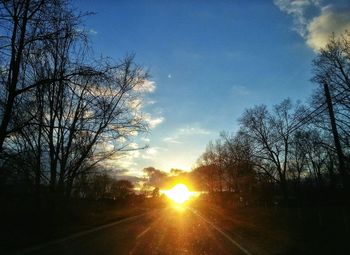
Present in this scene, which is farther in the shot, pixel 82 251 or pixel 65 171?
pixel 65 171

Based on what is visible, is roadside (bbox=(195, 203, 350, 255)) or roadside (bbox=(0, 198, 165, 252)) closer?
roadside (bbox=(195, 203, 350, 255))

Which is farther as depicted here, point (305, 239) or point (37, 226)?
point (37, 226)

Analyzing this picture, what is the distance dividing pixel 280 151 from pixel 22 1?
57.0 m

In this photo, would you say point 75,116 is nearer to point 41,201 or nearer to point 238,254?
point 41,201

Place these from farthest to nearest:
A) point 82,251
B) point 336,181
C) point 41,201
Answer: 1. point 336,181
2. point 41,201
3. point 82,251

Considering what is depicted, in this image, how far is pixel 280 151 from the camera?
6222cm

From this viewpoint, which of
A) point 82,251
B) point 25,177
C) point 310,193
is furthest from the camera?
point 310,193

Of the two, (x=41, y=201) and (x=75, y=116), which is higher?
(x=75, y=116)

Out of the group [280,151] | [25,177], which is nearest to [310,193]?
[280,151]

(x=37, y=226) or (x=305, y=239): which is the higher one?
(x=37, y=226)

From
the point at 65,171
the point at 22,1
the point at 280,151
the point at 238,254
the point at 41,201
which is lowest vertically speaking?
the point at 238,254

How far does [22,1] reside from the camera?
36.0ft

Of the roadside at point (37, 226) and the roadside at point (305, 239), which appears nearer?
the roadside at point (305, 239)

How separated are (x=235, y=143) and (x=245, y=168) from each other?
8784 mm
